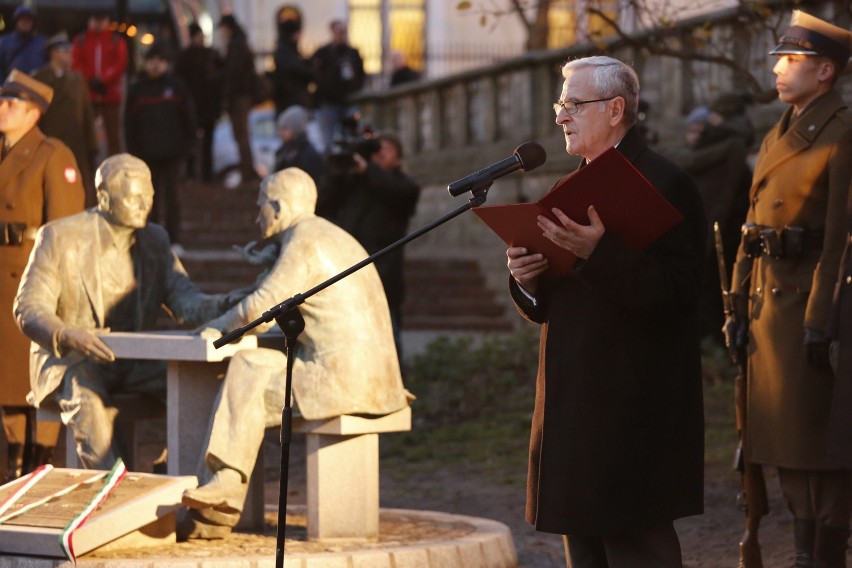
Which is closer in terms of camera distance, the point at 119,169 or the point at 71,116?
the point at 119,169

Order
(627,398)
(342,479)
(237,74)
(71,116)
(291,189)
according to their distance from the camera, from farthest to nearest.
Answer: (237,74) → (71,116) → (291,189) → (342,479) → (627,398)

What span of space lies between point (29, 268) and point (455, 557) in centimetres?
234

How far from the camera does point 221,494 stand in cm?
760

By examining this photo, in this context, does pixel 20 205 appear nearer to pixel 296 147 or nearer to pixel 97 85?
pixel 296 147

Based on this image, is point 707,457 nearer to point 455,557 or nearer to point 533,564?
point 533,564

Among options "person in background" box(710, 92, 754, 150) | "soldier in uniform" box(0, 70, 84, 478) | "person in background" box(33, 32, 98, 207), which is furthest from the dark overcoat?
"person in background" box(33, 32, 98, 207)

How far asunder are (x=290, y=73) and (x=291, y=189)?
12.9 m

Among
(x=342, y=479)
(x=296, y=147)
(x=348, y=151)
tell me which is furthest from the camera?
(x=296, y=147)

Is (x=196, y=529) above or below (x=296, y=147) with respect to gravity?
below

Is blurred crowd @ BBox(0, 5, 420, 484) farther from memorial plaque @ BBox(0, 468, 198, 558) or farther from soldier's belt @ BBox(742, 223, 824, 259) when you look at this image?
soldier's belt @ BBox(742, 223, 824, 259)

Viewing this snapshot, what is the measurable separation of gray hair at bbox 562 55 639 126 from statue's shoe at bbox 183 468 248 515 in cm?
284

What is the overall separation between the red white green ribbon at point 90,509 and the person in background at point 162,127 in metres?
9.18

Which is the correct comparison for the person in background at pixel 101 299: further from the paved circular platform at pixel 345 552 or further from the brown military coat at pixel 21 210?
the brown military coat at pixel 21 210

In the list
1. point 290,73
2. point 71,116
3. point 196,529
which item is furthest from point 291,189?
point 290,73
